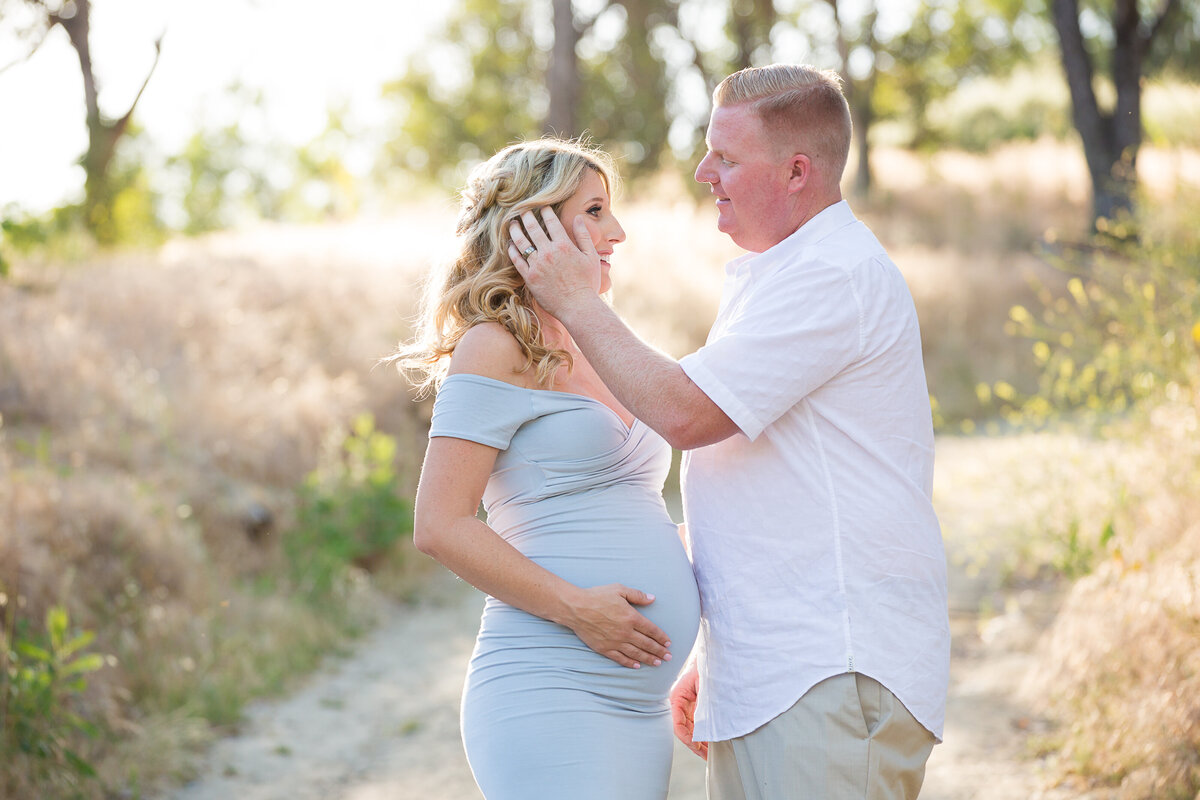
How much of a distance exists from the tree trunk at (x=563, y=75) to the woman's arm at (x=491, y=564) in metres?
11.7

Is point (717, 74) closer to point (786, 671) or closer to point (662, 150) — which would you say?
point (662, 150)

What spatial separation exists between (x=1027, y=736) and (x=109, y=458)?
5391 millimetres

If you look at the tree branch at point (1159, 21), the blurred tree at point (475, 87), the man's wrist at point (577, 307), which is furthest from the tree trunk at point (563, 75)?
the blurred tree at point (475, 87)

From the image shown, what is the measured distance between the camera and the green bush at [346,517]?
6.46 metres

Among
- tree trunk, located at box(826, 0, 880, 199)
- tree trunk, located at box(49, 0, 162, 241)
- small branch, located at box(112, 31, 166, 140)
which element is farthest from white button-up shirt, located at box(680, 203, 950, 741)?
tree trunk, located at box(826, 0, 880, 199)

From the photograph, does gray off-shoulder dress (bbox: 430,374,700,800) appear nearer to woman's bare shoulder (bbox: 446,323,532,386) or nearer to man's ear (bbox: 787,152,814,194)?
woman's bare shoulder (bbox: 446,323,532,386)

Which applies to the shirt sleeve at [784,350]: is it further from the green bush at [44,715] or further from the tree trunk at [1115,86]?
the tree trunk at [1115,86]

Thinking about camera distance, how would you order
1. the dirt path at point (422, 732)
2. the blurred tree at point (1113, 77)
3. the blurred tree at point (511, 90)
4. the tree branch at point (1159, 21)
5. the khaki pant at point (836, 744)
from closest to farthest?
the khaki pant at point (836, 744), the dirt path at point (422, 732), the blurred tree at point (1113, 77), the tree branch at point (1159, 21), the blurred tree at point (511, 90)

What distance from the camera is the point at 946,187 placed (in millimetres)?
18188

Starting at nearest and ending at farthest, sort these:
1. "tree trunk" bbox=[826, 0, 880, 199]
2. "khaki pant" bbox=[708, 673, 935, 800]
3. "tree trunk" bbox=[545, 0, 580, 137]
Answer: "khaki pant" bbox=[708, 673, 935, 800]
"tree trunk" bbox=[545, 0, 580, 137]
"tree trunk" bbox=[826, 0, 880, 199]

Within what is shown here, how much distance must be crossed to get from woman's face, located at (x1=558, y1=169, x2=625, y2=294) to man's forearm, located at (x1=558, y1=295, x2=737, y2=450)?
351 mm

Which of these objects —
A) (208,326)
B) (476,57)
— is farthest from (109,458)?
(476,57)

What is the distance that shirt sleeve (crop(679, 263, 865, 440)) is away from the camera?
2066 millimetres

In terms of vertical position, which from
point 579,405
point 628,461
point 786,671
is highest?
point 579,405
